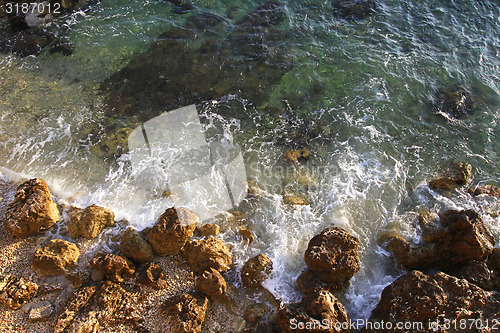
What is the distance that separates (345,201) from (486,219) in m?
3.35

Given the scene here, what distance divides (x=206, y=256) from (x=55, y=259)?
3.03 metres

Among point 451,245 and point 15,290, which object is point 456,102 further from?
point 15,290

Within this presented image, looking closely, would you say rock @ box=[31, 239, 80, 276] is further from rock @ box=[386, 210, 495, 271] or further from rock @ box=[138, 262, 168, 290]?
rock @ box=[386, 210, 495, 271]

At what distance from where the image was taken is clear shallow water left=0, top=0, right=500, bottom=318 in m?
8.16

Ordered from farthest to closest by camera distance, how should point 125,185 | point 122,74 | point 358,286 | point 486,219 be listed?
point 122,74 < point 125,185 < point 486,219 < point 358,286

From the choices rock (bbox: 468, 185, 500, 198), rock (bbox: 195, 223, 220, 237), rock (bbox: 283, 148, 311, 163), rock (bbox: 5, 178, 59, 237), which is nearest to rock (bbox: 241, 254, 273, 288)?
rock (bbox: 195, 223, 220, 237)

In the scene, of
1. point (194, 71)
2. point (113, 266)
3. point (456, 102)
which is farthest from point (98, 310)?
point (456, 102)

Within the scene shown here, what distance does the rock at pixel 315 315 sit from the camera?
5.91 meters

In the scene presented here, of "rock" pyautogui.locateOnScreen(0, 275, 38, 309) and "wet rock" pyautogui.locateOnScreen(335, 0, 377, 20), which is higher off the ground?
"wet rock" pyautogui.locateOnScreen(335, 0, 377, 20)

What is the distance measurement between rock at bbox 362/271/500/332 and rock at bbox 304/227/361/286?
2.76 ft

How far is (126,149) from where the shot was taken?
9.47 m

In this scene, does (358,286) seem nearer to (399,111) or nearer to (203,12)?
(399,111)

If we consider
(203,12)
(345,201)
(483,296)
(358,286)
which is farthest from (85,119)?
(483,296)

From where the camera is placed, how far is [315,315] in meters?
6.07
